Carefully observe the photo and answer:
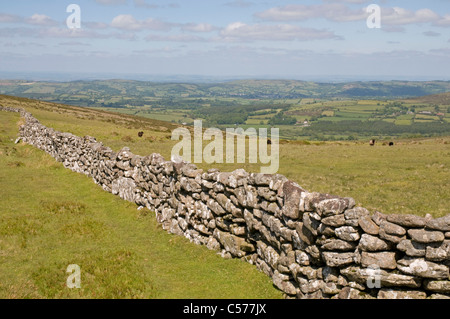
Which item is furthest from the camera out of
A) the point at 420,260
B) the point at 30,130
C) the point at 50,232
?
the point at 30,130

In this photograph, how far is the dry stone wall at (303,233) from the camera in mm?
9648

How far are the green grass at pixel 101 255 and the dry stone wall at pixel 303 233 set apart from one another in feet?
2.79

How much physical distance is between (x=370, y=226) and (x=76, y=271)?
32.9ft

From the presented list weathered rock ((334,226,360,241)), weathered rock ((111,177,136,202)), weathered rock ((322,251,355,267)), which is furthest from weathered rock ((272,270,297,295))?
weathered rock ((111,177,136,202))

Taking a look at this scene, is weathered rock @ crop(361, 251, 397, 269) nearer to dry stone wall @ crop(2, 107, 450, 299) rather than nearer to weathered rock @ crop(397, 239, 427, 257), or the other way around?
dry stone wall @ crop(2, 107, 450, 299)

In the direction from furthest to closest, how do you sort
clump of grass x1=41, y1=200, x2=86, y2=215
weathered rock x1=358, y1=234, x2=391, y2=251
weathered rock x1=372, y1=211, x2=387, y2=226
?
clump of grass x1=41, y1=200, x2=86, y2=215 → weathered rock x1=372, y1=211, x2=387, y2=226 → weathered rock x1=358, y1=234, x2=391, y2=251

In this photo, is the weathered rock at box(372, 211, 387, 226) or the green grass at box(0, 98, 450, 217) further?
the green grass at box(0, 98, 450, 217)

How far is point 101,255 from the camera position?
15.2 m

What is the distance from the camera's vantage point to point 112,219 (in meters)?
20.0

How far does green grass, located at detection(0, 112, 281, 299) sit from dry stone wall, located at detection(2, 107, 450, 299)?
85 cm

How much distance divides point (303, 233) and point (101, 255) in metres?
8.19

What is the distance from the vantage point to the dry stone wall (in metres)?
9.65
